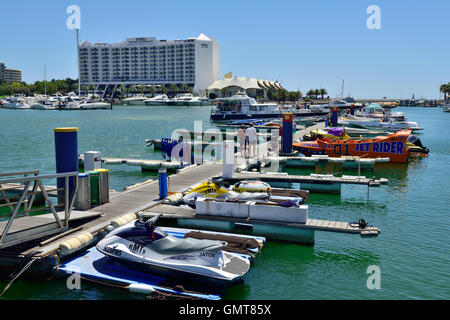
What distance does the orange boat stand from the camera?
28828 millimetres

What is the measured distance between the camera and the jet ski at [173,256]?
9.27m

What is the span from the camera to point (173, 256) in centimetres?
965

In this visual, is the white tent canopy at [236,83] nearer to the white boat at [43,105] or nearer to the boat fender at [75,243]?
the white boat at [43,105]

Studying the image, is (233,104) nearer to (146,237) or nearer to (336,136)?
(336,136)

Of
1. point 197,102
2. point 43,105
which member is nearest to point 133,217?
point 43,105

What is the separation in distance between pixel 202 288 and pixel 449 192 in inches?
679

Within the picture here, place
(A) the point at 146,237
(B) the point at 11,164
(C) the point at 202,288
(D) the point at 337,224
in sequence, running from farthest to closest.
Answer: (B) the point at 11,164, (D) the point at 337,224, (A) the point at 146,237, (C) the point at 202,288

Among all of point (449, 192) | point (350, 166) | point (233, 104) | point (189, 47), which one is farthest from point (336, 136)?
point (189, 47)

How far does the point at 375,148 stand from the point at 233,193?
17.8 m

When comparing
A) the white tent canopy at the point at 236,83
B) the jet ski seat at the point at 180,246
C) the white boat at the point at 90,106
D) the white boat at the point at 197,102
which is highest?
the white tent canopy at the point at 236,83

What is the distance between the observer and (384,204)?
18578mm

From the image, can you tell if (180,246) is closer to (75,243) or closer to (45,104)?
(75,243)

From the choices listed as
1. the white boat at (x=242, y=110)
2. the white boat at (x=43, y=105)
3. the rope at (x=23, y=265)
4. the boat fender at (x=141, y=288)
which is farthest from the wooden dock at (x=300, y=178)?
the white boat at (x=43, y=105)

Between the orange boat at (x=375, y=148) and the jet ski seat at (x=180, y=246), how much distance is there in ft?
70.1
